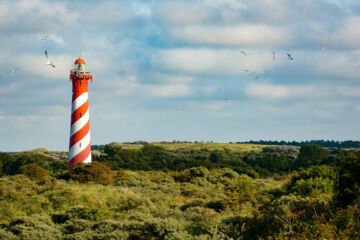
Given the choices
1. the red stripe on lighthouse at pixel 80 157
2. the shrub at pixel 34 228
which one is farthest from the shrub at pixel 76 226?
the red stripe on lighthouse at pixel 80 157

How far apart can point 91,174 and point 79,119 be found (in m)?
6.72

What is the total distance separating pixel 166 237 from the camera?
41.9ft

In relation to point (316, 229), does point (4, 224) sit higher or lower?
lower

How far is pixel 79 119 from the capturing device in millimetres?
37094

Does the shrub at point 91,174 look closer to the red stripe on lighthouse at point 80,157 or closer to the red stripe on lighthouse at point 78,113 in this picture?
the red stripe on lighthouse at point 80,157

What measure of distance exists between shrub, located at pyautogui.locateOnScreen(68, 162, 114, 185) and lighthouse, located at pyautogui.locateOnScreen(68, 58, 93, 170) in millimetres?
3332

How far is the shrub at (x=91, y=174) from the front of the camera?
104ft

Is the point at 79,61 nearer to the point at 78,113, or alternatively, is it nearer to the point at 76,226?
the point at 78,113

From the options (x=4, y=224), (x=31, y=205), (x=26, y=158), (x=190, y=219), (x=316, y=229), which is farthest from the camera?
(x=26, y=158)

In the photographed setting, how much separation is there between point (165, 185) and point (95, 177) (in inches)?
229

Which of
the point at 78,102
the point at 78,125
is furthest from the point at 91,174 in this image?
the point at 78,102

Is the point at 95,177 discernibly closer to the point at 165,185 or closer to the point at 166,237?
the point at 165,185

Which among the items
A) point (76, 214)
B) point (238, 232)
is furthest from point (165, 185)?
point (238, 232)

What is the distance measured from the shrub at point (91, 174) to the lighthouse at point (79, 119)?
10.9 feet
